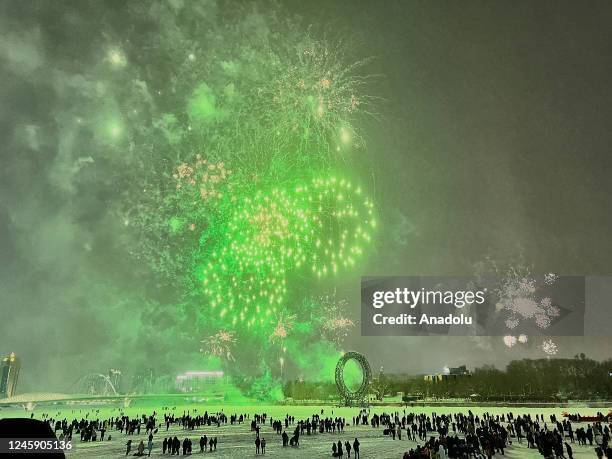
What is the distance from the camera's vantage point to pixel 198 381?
439ft

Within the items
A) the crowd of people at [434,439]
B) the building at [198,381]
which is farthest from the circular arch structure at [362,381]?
the building at [198,381]

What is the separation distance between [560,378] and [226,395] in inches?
3090

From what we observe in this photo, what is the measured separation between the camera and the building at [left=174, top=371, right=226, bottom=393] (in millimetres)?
128625

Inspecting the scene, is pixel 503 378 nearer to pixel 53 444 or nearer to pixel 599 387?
pixel 599 387

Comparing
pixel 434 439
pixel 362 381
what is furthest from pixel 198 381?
pixel 434 439

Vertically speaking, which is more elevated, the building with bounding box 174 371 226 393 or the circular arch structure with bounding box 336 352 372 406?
the circular arch structure with bounding box 336 352 372 406

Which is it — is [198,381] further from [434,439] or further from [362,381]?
[434,439]

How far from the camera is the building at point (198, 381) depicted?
422 ft

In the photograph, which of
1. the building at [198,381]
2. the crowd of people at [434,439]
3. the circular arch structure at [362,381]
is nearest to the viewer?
the crowd of people at [434,439]

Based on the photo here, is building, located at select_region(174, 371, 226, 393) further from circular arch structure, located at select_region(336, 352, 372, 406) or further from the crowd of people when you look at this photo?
the crowd of people

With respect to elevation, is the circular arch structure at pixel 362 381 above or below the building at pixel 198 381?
above

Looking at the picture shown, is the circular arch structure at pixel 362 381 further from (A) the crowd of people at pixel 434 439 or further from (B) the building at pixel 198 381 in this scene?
(B) the building at pixel 198 381

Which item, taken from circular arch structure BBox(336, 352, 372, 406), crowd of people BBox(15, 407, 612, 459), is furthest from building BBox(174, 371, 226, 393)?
crowd of people BBox(15, 407, 612, 459)

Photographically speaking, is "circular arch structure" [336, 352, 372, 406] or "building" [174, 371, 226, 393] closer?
"circular arch structure" [336, 352, 372, 406]
